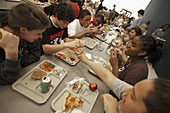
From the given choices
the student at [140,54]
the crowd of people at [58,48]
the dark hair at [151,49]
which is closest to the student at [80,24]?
the crowd of people at [58,48]

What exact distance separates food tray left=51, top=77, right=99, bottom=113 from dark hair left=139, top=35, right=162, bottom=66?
45.8 inches

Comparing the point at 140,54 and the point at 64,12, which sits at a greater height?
the point at 64,12

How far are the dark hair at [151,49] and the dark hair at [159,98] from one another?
1146mm

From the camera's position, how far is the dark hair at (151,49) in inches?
60.0

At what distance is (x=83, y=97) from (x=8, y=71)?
0.82 metres

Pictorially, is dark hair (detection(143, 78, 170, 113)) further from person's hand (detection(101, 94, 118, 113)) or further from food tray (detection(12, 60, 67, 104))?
food tray (detection(12, 60, 67, 104))

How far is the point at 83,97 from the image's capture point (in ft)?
3.43

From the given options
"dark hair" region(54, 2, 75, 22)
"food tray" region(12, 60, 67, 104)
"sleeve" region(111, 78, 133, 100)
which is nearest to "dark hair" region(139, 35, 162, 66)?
"sleeve" region(111, 78, 133, 100)

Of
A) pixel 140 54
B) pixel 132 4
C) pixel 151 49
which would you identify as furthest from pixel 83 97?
pixel 132 4

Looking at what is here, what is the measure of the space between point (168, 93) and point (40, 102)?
101 centimetres

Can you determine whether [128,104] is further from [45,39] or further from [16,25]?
[45,39]

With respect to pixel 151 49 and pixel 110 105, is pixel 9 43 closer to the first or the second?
pixel 110 105

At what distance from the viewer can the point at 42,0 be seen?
14.7 feet

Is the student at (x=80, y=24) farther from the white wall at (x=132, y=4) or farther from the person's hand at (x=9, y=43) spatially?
the white wall at (x=132, y=4)
